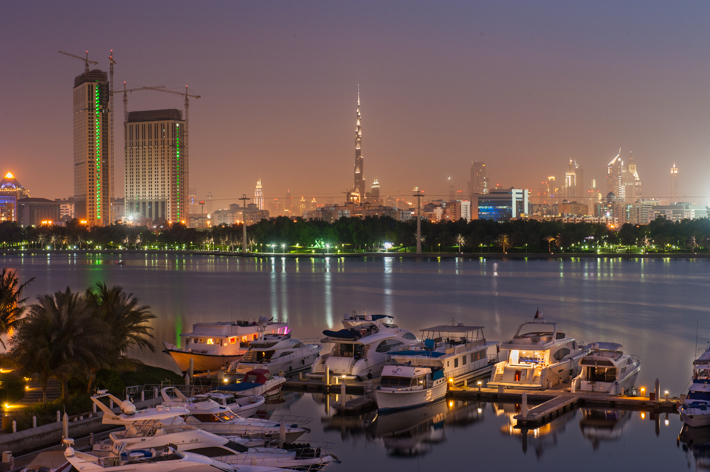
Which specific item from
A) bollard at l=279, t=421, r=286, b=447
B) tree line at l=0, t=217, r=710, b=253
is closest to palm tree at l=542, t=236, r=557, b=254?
tree line at l=0, t=217, r=710, b=253

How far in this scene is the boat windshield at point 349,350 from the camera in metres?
28.5

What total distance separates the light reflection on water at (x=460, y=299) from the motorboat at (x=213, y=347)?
3.89 meters

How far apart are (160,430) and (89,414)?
17.4ft

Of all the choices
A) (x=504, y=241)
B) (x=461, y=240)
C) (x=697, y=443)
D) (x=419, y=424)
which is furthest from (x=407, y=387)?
(x=461, y=240)

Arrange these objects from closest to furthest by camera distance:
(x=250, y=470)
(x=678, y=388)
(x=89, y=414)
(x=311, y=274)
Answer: (x=250, y=470) < (x=89, y=414) < (x=678, y=388) < (x=311, y=274)

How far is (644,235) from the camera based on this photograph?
188 metres

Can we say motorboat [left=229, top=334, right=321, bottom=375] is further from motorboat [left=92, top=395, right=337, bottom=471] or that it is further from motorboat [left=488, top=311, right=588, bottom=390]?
motorboat [left=92, top=395, right=337, bottom=471]

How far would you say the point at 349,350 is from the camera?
2869cm

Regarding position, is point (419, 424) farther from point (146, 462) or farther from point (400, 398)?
point (146, 462)

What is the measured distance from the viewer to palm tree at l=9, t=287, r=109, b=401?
21812mm

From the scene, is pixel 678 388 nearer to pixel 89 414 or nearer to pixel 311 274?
pixel 89 414

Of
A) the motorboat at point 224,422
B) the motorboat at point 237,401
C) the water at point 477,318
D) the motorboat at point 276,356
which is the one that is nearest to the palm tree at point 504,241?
the water at point 477,318

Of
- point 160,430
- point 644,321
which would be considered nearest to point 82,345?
point 160,430

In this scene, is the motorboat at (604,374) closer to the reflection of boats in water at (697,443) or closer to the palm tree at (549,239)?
the reflection of boats in water at (697,443)
